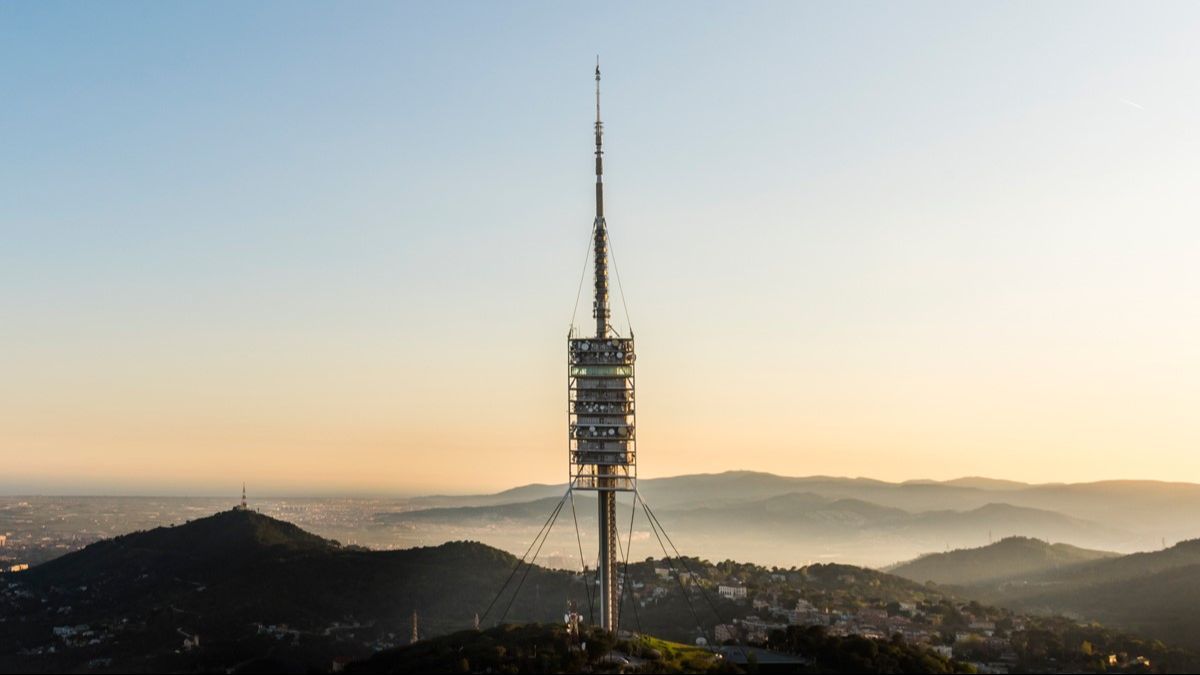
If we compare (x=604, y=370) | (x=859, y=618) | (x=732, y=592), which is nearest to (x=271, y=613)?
(x=732, y=592)

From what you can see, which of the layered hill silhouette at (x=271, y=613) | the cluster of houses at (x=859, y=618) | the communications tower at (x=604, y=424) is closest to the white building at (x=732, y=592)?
the cluster of houses at (x=859, y=618)

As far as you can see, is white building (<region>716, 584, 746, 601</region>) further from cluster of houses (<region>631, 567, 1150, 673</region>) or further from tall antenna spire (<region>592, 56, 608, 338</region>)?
tall antenna spire (<region>592, 56, 608, 338</region>)

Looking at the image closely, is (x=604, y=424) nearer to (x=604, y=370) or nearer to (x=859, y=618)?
(x=604, y=370)

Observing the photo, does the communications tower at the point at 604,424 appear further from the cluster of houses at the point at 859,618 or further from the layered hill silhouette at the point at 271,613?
the layered hill silhouette at the point at 271,613

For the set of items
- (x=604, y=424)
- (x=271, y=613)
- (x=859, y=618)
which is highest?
(x=604, y=424)

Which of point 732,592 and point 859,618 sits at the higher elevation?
point 732,592

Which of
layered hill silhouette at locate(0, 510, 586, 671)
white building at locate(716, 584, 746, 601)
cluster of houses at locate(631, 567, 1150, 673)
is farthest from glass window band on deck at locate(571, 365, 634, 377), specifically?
white building at locate(716, 584, 746, 601)

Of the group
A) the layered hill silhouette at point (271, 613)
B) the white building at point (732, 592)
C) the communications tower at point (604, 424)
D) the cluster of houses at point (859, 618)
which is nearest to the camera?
the communications tower at point (604, 424)

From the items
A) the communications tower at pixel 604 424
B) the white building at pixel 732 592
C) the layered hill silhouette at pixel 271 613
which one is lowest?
the layered hill silhouette at pixel 271 613

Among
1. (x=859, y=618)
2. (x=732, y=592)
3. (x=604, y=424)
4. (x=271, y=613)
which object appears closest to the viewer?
(x=604, y=424)

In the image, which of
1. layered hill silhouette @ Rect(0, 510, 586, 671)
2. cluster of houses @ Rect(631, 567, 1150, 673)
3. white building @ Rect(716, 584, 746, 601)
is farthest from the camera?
white building @ Rect(716, 584, 746, 601)
